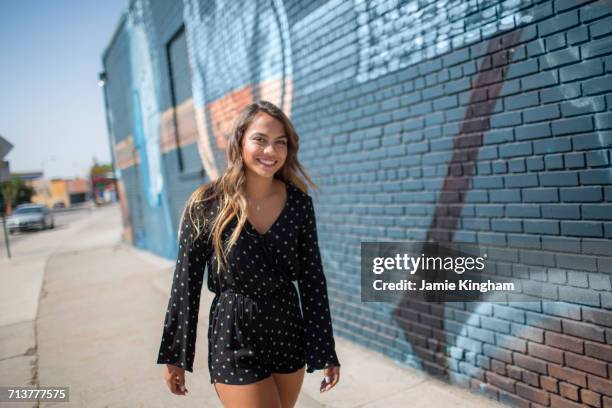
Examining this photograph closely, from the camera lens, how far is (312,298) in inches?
77.2

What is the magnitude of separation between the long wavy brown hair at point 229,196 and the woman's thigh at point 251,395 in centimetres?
46

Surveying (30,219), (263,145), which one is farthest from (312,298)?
(30,219)

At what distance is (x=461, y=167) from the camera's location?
120 inches

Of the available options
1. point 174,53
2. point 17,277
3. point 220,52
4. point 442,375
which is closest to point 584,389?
point 442,375

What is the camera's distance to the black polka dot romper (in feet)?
5.79

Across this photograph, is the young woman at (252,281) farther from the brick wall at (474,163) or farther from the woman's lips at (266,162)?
the brick wall at (474,163)

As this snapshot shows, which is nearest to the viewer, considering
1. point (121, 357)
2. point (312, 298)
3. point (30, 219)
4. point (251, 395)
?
point (251, 395)

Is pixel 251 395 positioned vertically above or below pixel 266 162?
below

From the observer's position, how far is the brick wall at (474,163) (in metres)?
2.35

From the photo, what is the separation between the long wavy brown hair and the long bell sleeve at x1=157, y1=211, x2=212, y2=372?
0.14 ft

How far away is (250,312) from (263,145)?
679 millimetres

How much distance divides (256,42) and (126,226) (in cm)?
1150

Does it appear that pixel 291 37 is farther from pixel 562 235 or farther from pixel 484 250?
pixel 562 235

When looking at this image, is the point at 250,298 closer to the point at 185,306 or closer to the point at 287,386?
the point at 185,306
